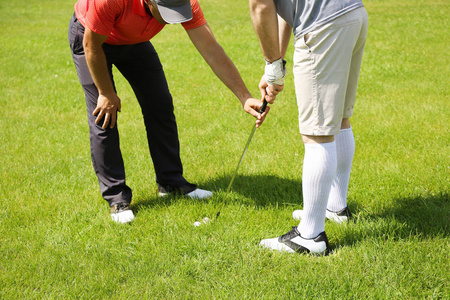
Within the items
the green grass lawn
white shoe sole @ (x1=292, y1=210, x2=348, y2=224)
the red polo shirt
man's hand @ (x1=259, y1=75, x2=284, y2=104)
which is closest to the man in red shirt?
the red polo shirt

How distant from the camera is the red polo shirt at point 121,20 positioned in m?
3.47

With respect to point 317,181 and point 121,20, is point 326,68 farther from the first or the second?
point 121,20

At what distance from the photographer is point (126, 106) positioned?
7172 millimetres

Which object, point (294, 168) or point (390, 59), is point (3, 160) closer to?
point (294, 168)

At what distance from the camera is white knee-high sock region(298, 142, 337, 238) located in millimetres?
3131

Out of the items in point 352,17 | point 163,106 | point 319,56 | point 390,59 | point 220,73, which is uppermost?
point 352,17

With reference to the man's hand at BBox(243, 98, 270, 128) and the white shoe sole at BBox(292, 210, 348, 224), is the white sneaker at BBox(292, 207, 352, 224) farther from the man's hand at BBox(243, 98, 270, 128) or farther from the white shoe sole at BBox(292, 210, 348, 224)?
the man's hand at BBox(243, 98, 270, 128)

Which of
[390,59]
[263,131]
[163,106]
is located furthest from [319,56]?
[390,59]

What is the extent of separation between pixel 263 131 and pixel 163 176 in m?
1.88

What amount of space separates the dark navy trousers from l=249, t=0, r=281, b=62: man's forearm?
1487mm

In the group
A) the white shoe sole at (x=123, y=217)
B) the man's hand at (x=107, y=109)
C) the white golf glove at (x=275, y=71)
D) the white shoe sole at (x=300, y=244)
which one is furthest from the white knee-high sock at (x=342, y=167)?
the man's hand at (x=107, y=109)

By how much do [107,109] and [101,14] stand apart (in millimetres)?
795

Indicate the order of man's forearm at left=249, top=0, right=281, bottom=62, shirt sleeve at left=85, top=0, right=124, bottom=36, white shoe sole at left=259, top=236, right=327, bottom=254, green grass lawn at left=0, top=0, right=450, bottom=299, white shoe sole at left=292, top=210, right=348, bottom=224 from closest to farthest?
man's forearm at left=249, top=0, right=281, bottom=62 < green grass lawn at left=0, top=0, right=450, bottom=299 < white shoe sole at left=259, top=236, right=327, bottom=254 < shirt sleeve at left=85, top=0, right=124, bottom=36 < white shoe sole at left=292, top=210, right=348, bottom=224

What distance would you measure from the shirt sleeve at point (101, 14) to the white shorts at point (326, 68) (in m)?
1.41
